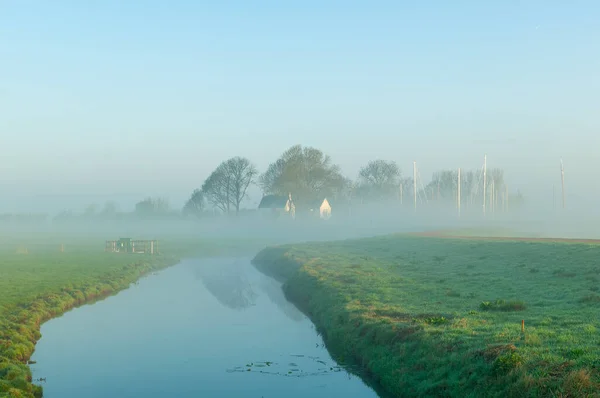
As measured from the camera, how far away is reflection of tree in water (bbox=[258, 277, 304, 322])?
109 ft

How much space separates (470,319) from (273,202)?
A: 122948 mm

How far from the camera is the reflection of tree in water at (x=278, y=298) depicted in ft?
109

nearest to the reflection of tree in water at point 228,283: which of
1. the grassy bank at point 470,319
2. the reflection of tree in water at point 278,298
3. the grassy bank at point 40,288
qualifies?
the reflection of tree in water at point 278,298

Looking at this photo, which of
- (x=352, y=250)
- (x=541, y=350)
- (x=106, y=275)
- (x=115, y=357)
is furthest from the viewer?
(x=352, y=250)

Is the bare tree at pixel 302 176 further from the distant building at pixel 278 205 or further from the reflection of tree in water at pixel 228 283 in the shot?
the reflection of tree in water at pixel 228 283

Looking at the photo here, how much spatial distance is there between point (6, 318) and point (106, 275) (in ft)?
68.0

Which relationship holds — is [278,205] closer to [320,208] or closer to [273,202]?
[273,202]

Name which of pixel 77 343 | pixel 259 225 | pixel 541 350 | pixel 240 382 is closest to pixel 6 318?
pixel 77 343

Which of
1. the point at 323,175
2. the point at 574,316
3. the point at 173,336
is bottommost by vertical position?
the point at 173,336

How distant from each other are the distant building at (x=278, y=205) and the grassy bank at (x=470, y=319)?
3369 inches

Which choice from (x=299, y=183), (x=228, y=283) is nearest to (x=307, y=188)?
(x=299, y=183)

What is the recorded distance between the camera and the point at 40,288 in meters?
36.5

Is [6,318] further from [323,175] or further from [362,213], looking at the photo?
[362,213]

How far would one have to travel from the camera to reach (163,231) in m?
134
